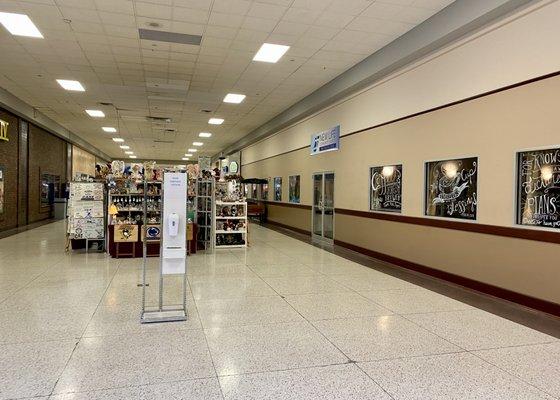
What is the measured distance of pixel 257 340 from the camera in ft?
12.3

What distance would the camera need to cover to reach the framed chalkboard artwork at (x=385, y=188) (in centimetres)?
772

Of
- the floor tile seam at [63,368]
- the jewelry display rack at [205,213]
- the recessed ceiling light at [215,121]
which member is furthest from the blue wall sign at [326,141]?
the floor tile seam at [63,368]

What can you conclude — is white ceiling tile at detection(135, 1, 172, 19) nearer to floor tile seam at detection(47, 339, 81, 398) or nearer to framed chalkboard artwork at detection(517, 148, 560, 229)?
floor tile seam at detection(47, 339, 81, 398)

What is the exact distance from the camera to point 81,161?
23.2 metres

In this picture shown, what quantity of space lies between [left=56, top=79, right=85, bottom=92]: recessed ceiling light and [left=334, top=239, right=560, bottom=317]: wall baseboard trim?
28.2ft

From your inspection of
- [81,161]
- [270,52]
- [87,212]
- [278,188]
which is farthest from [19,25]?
[81,161]

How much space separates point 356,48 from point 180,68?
4.00 metres

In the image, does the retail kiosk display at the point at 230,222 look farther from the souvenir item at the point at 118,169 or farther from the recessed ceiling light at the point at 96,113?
the recessed ceiling light at the point at 96,113

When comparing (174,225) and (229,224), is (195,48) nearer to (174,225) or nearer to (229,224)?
(229,224)

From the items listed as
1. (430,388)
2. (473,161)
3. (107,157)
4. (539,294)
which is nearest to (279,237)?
(473,161)

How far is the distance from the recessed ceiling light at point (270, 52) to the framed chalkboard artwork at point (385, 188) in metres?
3.10

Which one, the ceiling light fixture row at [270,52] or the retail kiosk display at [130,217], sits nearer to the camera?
the ceiling light fixture row at [270,52]

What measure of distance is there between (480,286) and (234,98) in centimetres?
853

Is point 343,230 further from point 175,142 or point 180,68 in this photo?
point 175,142
